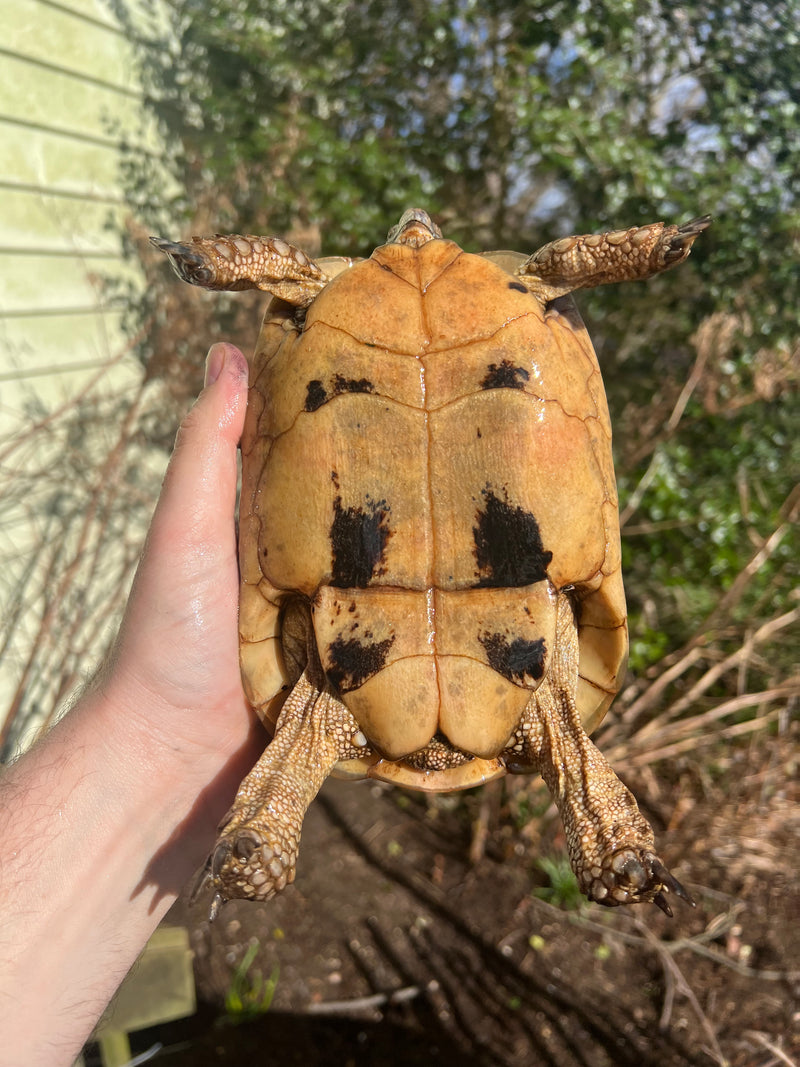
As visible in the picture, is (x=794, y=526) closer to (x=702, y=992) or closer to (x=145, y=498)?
(x=702, y=992)

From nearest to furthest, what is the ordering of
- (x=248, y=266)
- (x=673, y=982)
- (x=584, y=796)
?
(x=584, y=796) < (x=248, y=266) < (x=673, y=982)

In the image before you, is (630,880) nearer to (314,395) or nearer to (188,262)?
(314,395)

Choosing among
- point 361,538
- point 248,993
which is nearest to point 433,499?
point 361,538

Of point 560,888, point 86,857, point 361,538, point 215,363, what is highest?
point 215,363

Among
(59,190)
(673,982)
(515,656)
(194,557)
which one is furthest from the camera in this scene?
(59,190)

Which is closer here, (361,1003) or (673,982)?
(673,982)

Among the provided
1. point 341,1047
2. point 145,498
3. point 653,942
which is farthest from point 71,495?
point 653,942
